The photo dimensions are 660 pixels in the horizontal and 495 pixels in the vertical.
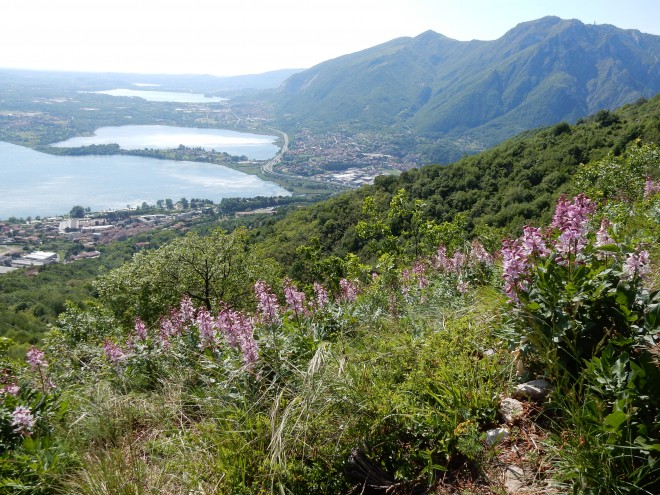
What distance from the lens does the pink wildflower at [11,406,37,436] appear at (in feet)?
9.61

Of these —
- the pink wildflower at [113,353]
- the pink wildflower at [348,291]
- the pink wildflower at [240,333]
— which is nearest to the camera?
the pink wildflower at [240,333]

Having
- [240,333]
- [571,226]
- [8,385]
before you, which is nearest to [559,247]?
[571,226]

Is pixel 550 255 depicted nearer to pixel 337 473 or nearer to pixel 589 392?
pixel 589 392

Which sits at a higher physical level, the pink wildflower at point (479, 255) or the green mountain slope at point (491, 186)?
the pink wildflower at point (479, 255)

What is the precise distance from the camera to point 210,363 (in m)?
3.43

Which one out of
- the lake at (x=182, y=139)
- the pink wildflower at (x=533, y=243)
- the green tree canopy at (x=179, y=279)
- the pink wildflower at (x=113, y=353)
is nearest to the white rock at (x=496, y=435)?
the pink wildflower at (x=533, y=243)

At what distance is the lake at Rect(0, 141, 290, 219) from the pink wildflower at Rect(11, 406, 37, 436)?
98920 mm

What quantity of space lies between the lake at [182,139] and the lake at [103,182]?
20048 mm

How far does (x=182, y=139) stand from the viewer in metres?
Result: 178

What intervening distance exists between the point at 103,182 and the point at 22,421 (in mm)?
127605

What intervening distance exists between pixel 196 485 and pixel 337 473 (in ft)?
2.62

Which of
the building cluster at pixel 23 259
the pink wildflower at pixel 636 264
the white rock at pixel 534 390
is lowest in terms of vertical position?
the building cluster at pixel 23 259

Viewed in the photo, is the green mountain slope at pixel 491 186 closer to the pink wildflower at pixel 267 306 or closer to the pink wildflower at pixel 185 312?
the pink wildflower at pixel 185 312

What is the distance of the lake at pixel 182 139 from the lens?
157 m
